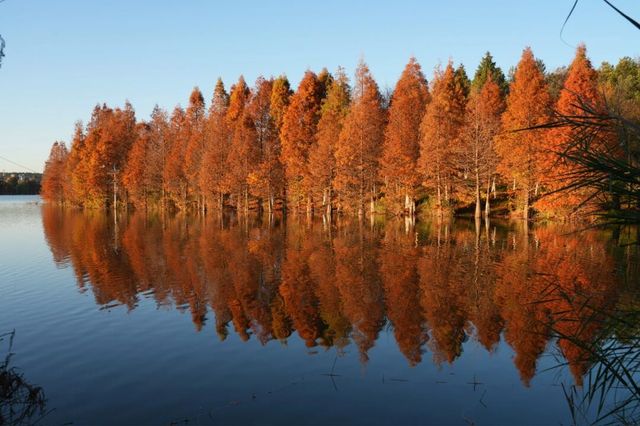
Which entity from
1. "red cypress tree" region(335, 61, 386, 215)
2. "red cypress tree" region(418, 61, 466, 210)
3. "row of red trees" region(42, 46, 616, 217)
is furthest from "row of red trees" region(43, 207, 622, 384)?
"red cypress tree" region(335, 61, 386, 215)

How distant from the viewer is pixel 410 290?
642 inches

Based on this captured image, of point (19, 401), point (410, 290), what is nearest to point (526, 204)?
Result: point (410, 290)

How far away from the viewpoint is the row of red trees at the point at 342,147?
42188mm

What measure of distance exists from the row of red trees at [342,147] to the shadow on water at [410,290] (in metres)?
11.9

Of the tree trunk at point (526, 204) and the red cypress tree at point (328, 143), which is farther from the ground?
the red cypress tree at point (328, 143)

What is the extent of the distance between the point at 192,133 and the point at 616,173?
68.3m

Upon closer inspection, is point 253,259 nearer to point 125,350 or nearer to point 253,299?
point 253,299

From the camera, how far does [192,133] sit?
6812 cm

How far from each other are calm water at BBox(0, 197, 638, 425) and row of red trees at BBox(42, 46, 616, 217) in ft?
51.6

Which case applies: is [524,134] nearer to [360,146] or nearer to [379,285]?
[360,146]

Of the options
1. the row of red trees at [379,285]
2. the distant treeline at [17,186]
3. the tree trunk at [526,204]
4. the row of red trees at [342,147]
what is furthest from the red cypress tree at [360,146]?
the distant treeline at [17,186]

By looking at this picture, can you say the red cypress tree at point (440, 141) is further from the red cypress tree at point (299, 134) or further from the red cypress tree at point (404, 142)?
the red cypress tree at point (299, 134)

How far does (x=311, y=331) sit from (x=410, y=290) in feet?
16.2

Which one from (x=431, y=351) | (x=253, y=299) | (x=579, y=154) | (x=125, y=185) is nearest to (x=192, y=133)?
(x=125, y=185)
